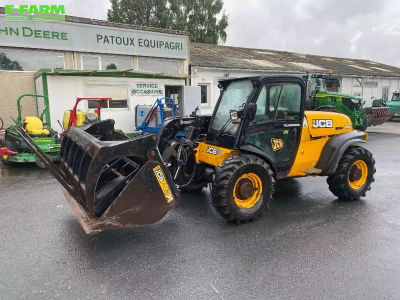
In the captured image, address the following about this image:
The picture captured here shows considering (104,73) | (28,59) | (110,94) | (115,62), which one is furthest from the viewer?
(115,62)

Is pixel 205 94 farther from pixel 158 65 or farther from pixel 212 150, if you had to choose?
pixel 212 150

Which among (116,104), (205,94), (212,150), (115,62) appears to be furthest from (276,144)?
(205,94)

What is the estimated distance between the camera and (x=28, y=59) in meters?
12.7

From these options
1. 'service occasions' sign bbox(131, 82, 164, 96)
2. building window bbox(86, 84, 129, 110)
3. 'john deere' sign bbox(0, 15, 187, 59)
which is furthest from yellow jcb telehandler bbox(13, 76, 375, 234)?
'john deere' sign bbox(0, 15, 187, 59)

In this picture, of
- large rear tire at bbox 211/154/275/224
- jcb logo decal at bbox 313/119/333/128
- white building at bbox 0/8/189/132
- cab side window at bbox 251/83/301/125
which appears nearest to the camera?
large rear tire at bbox 211/154/275/224

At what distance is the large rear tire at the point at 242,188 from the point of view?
414cm

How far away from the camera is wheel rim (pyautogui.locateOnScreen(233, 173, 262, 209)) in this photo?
4336mm

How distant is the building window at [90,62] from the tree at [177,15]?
2099 cm

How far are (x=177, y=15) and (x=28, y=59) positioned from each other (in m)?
24.5

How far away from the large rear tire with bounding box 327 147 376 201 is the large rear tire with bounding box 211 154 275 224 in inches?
58.8

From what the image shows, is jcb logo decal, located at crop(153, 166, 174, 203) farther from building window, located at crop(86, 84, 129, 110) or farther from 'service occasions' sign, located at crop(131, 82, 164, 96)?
'service occasions' sign, located at crop(131, 82, 164, 96)

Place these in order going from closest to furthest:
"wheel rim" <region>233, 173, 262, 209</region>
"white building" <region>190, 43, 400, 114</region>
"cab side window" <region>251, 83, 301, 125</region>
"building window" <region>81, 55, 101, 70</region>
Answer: "wheel rim" <region>233, 173, 262, 209</region>, "cab side window" <region>251, 83, 301, 125</region>, "building window" <region>81, 55, 101, 70</region>, "white building" <region>190, 43, 400, 114</region>

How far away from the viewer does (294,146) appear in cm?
493

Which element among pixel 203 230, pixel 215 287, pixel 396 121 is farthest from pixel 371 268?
pixel 396 121
